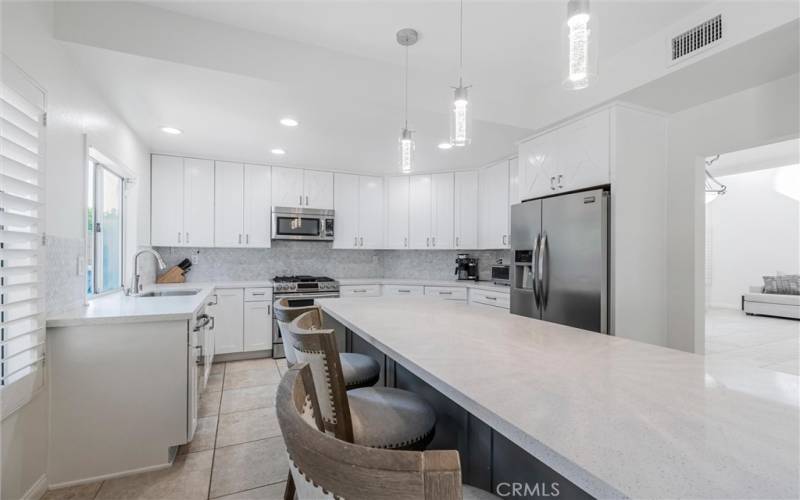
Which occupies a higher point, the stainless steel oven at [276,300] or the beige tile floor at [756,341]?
the stainless steel oven at [276,300]

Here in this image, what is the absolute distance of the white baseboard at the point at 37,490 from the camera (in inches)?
66.3

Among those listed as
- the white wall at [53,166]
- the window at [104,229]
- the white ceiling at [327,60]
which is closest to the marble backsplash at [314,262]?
the window at [104,229]

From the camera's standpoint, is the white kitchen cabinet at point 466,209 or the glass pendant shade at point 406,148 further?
the white kitchen cabinet at point 466,209

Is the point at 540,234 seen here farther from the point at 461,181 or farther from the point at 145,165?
the point at 145,165

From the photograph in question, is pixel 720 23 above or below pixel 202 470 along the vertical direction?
above

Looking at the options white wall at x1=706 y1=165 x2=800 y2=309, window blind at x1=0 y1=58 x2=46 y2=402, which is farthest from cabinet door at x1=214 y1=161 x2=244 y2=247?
white wall at x1=706 y1=165 x2=800 y2=309

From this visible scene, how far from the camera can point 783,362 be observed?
157 inches

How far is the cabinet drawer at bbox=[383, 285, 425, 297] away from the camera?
466 centimetres

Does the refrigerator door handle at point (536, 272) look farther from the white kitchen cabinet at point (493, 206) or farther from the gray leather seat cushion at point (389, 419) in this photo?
the gray leather seat cushion at point (389, 419)

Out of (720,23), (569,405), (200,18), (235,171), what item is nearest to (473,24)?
(720,23)

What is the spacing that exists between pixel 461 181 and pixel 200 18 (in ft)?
11.0

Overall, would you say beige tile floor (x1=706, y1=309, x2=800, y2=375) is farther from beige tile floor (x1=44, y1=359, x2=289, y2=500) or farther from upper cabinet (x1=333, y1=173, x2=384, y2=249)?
upper cabinet (x1=333, y1=173, x2=384, y2=249)

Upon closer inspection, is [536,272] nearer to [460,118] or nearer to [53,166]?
[460,118]

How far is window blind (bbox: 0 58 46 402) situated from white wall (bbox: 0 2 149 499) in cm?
11
